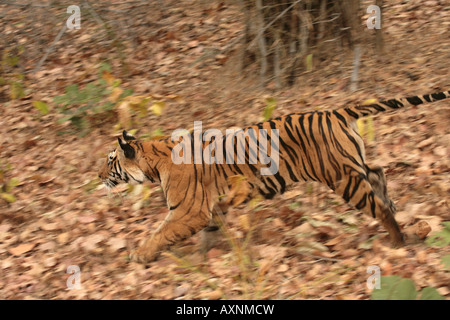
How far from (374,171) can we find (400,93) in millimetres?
2185

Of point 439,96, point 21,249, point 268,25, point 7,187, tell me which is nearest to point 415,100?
point 439,96

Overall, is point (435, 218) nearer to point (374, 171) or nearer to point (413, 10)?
point (374, 171)

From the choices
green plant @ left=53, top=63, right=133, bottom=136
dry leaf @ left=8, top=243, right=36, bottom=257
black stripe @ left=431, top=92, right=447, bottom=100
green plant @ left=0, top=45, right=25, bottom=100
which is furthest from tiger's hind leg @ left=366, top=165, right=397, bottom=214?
green plant @ left=0, top=45, right=25, bottom=100

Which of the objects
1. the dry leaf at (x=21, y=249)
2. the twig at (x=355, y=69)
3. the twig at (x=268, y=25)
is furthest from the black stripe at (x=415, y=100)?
the dry leaf at (x=21, y=249)

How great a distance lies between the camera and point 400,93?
21.0ft

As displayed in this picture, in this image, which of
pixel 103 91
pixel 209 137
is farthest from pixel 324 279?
pixel 103 91

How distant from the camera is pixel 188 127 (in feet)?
23.4

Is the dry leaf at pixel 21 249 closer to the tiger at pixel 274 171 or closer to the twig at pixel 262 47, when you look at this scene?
the tiger at pixel 274 171

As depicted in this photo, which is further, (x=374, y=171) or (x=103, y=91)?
(x=103, y=91)

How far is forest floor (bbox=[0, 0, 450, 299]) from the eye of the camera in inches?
171

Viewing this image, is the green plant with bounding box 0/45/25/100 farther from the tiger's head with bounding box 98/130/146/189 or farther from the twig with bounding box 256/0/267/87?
the tiger's head with bounding box 98/130/146/189

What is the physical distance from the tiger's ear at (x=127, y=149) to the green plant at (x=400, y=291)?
2602 millimetres

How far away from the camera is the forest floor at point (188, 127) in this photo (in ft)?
14.2
